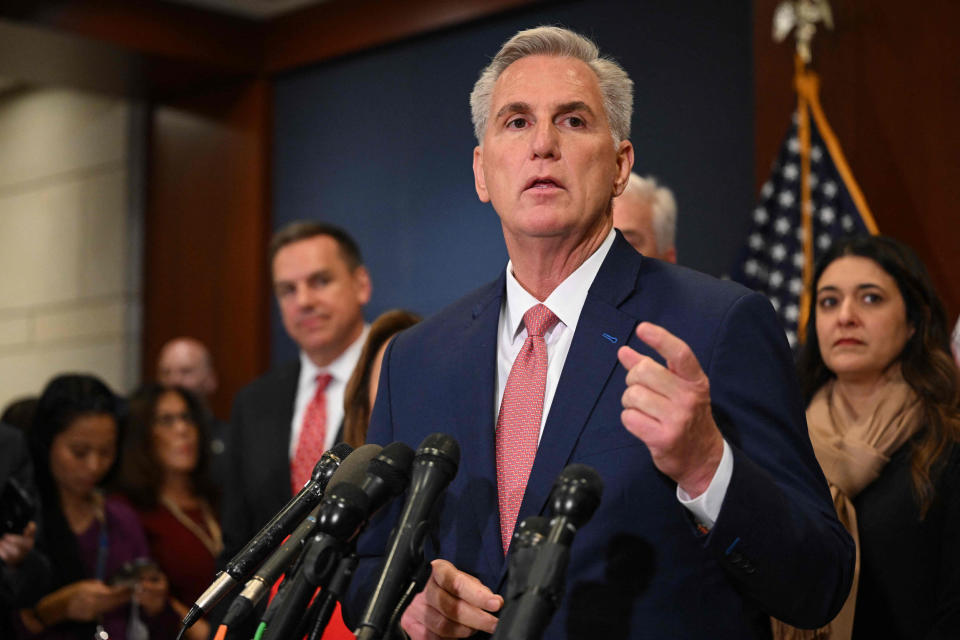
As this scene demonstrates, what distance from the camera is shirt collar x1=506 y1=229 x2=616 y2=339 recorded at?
5.94 ft

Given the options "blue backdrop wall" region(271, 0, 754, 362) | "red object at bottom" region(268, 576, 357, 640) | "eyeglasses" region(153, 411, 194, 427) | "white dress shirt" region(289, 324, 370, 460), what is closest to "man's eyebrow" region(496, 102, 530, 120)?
"red object at bottom" region(268, 576, 357, 640)

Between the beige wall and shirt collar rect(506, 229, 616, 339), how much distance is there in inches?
244

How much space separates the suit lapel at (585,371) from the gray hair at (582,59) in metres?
0.29

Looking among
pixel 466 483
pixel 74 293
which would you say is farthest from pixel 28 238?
pixel 466 483

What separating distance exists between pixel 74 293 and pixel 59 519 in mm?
4262

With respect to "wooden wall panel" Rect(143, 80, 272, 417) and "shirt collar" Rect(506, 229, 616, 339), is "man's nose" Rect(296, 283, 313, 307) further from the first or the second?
"wooden wall panel" Rect(143, 80, 272, 417)

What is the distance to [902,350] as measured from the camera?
288 cm

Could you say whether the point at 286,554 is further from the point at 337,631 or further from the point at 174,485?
the point at 174,485

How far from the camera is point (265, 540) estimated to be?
62.1 inches

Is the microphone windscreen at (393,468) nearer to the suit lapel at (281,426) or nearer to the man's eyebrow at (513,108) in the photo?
the man's eyebrow at (513,108)

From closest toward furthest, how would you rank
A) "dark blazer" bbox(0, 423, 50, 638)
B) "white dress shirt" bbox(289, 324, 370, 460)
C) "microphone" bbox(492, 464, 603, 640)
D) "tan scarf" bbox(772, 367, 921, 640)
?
"microphone" bbox(492, 464, 603, 640)
"tan scarf" bbox(772, 367, 921, 640)
"dark blazer" bbox(0, 423, 50, 638)
"white dress shirt" bbox(289, 324, 370, 460)

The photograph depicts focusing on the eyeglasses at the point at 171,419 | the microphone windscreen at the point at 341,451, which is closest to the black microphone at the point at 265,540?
the microphone windscreen at the point at 341,451

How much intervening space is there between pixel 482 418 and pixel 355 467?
1.11ft

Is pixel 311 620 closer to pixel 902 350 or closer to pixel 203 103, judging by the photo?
pixel 902 350
